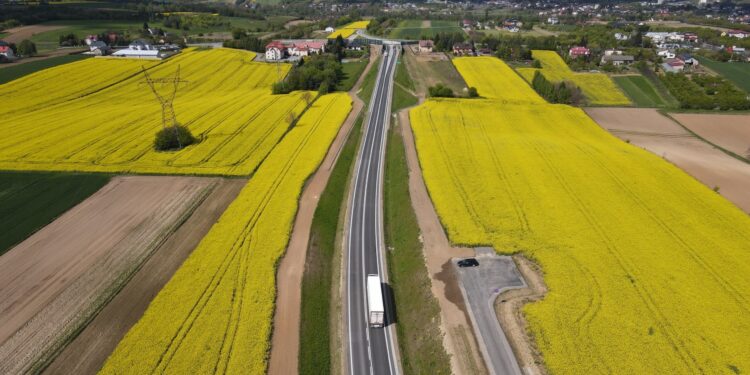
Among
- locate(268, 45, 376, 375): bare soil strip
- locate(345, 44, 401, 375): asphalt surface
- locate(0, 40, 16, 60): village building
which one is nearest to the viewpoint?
locate(268, 45, 376, 375): bare soil strip

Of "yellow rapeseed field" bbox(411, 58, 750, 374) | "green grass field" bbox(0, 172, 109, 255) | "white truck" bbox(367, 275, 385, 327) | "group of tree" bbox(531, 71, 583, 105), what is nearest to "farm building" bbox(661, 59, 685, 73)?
"group of tree" bbox(531, 71, 583, 105)

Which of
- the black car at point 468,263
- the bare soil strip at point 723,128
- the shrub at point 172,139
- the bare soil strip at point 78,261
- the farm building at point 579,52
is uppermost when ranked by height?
the shrub at point 172,139

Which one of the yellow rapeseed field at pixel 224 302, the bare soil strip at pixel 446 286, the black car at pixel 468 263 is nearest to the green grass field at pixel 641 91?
the bare soil strip at pixel 446 286

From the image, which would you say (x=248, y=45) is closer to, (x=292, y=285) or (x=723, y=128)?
(x=292, y=285)

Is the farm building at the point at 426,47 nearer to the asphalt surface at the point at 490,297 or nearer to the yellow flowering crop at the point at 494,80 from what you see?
the yellow flowering crop at the point at 494,80

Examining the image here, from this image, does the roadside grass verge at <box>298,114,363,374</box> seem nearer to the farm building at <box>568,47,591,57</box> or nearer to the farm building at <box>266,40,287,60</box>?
the farm building at <box>266,40,287,60</box>

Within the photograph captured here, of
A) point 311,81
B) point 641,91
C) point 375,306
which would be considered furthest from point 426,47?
point 375,306
